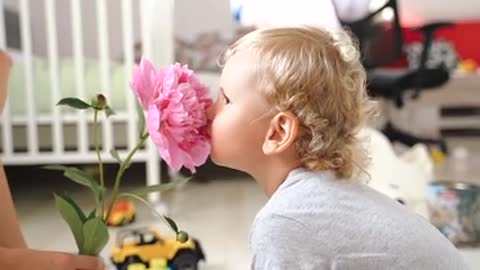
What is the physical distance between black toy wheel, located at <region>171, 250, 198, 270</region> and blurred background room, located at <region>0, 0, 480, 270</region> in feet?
0.30

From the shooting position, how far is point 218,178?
2887 millimetres

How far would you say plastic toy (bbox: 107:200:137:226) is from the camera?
2.12m

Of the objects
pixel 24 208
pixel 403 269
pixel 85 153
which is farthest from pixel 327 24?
pixel 24 208


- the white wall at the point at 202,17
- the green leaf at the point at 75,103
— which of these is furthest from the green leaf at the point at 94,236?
the white wall at the point at 202,17

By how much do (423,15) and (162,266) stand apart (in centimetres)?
289

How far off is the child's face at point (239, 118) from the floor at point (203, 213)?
0.87 m

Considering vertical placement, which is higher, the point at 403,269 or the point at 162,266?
the point at 403,269

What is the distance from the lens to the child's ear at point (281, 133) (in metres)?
0.84

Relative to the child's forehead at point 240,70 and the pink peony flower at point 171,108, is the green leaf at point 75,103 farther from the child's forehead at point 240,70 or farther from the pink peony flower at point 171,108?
the child's forehead at point 240,70

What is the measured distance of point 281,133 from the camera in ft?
2.81

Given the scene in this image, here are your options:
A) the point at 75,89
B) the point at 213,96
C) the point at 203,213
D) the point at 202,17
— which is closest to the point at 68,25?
the point at 202,17

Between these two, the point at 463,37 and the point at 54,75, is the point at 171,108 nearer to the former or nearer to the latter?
the point at 54,75

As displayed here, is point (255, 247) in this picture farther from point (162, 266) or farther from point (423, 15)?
point (423, 15)

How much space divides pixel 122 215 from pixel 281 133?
1.35 meters
